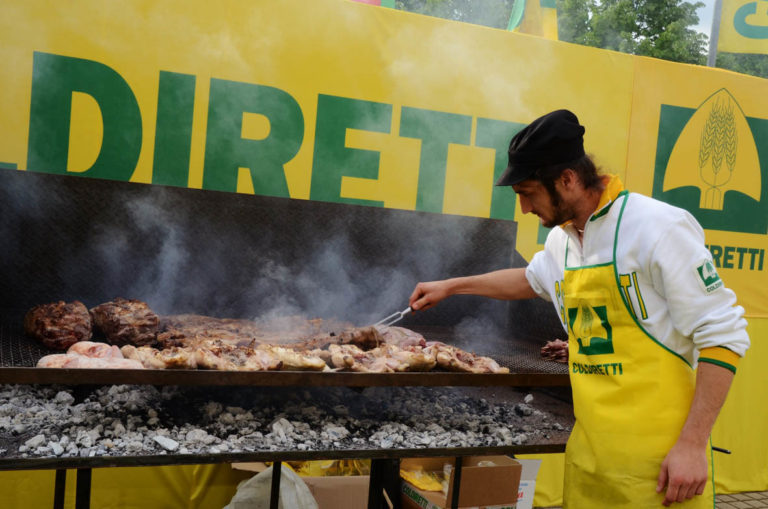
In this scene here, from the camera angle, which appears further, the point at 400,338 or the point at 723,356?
the point at 400,338

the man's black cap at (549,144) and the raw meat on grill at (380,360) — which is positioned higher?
the man's black cap at (549,144)

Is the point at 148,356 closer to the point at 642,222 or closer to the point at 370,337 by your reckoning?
the point at 370,337

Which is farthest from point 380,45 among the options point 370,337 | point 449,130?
point 370,337

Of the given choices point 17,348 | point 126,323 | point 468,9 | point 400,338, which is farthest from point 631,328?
point 468,9

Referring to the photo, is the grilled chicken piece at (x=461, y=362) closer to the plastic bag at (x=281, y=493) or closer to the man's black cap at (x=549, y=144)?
the man's black cap at (x=549, y=144)

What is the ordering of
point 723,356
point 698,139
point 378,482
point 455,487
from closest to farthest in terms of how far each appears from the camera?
point 723,356, point 455,487, point 378,482, point 698,139

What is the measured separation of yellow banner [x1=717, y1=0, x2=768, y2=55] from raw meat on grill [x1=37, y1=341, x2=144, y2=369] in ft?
19.9

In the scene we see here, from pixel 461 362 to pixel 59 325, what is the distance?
80.0 inches

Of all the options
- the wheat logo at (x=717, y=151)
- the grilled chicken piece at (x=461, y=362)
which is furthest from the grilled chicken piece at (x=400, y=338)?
the wheat logo at (x=717, y=151)

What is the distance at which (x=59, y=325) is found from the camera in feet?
9.89

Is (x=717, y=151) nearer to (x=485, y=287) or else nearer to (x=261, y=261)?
(x=485, y=287)

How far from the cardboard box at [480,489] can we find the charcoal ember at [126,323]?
1.88 meters

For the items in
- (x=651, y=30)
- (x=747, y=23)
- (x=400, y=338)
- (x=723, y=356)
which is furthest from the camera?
(x=651, y=30)

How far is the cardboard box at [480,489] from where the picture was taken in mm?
3547
